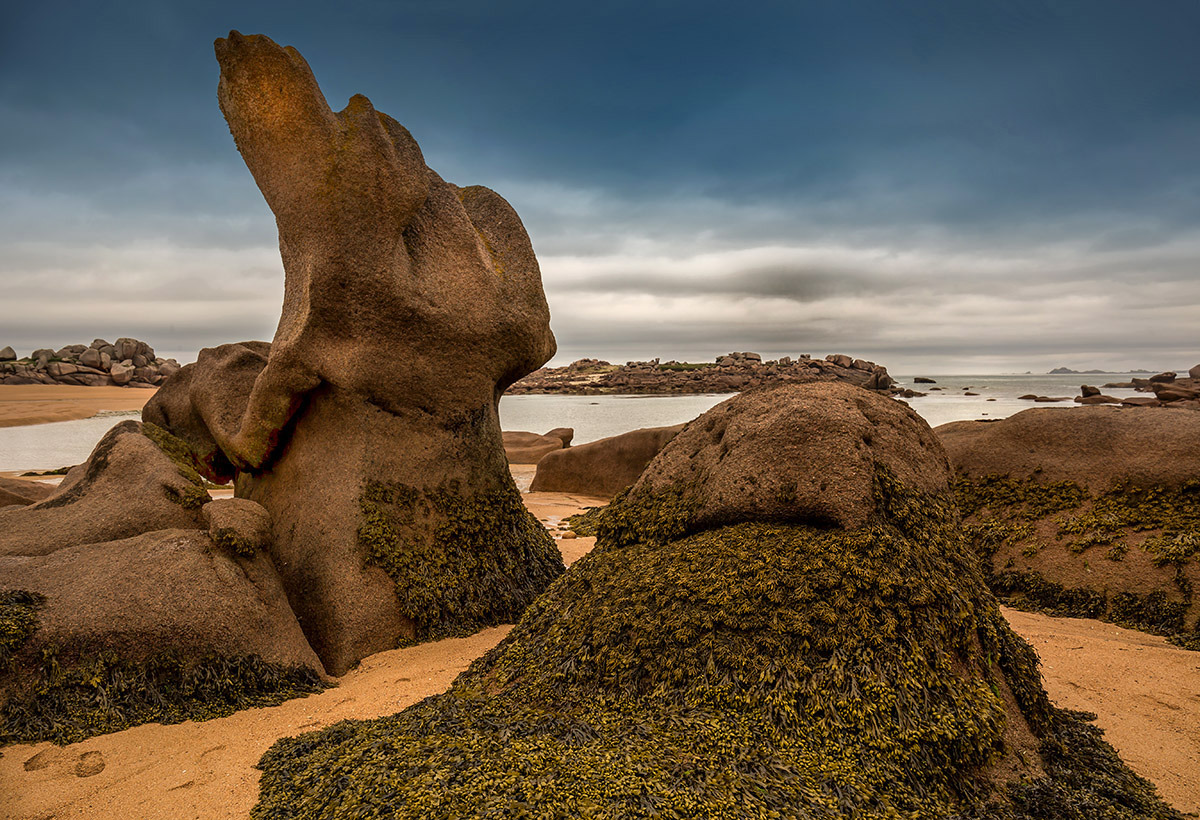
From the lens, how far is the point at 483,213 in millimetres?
7352

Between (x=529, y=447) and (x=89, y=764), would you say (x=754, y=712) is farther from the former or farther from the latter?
(x=529, y=447)

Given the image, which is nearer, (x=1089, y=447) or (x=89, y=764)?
(x=89, y=764)

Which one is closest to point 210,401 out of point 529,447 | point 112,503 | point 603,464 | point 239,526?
point 112,503

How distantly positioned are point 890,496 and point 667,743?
2141 millimetres

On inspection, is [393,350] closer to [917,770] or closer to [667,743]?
[667,743]

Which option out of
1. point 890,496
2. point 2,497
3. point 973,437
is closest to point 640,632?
point 890,496

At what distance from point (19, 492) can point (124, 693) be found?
772 centimetres

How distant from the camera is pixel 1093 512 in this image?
24.5ft

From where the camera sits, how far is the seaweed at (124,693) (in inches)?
166

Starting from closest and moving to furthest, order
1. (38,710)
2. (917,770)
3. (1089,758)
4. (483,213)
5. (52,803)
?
1. (917,770)
2. (52,803)
3. (1089,758)
4. (38,710)
5. (483,213)

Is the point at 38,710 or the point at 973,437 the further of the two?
the point at 973,437

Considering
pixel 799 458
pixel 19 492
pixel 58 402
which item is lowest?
pixel 19 492

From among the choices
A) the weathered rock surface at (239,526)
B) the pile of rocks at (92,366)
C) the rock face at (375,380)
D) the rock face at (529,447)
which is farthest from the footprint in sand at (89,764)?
the pile of rocks at (92,366)

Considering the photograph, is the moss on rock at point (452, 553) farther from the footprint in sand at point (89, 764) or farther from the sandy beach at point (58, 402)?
the sandy beach at point (58, 402)
